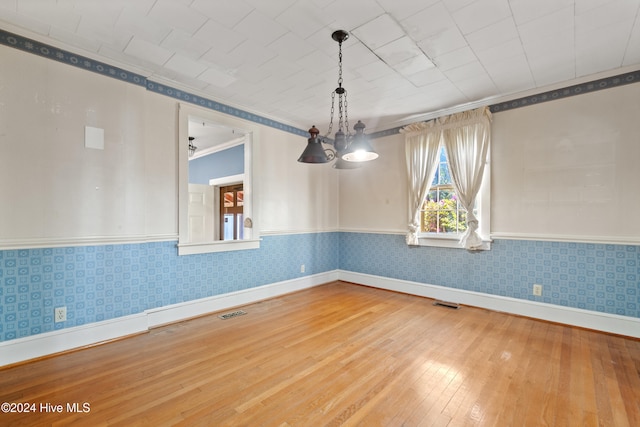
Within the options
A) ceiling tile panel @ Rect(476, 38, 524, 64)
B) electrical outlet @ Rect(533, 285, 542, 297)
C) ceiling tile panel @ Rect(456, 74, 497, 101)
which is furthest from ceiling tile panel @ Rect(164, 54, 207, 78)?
electrical outlet @ Rect(533, 285, 542, 297)

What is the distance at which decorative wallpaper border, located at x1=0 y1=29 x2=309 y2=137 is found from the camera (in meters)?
2.42

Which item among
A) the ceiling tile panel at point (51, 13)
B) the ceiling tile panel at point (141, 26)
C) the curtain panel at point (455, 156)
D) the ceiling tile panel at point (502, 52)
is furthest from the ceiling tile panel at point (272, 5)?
the curtain panel at point (455, 156)

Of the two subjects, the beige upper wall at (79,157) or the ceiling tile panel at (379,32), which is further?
the beige upper wall at (79,157)

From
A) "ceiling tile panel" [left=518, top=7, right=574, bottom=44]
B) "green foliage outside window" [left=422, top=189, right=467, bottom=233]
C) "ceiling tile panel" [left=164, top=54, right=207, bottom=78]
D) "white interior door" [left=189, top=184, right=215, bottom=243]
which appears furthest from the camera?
"white interior door" [left=189, top=184, right=215, bottom=243]

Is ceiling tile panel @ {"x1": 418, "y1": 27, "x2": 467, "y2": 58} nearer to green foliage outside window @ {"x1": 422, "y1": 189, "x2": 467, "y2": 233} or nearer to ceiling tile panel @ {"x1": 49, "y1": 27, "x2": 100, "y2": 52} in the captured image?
green foliage outside window @ {"x1": 422, "y1": 189, "x2": 467, "y2": 233}

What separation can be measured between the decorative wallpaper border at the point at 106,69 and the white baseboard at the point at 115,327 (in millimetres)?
2475

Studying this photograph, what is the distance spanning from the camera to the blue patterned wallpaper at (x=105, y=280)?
2.42 metres

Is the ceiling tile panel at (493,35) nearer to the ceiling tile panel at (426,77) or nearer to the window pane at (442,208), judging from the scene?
the ceiling tile panel at (426,77)

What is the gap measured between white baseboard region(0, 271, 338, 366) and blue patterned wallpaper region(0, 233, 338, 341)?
2.3 inches

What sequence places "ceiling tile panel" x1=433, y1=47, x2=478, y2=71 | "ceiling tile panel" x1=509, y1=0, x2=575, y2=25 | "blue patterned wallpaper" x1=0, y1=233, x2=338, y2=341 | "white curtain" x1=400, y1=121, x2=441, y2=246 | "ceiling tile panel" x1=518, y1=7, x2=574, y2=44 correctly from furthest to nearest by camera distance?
"white curtain" x1=400, y1=121, x2=441, y2=246 < "ceiling tile panel" x1=433, y1=47, x2=478, y2=71 < "blue patterned wallpaper" x1=0, y1=233, x2=338, y2=341 < "ceiling tile panel" x1=518, y1=7, x2=574, y2=44 < "ceiling tile panel" x1=509, y1=0, x2=575, y2=25

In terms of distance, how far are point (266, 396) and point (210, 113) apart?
10.7 ft

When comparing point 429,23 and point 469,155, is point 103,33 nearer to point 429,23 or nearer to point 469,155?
point 429,23

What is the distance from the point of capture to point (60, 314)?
8.50 feet

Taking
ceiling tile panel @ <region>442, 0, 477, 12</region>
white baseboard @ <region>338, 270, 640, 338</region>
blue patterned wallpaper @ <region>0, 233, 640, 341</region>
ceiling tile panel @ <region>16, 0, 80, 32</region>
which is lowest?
white baseboard @ <region>338, 270, 640, 338</region>
